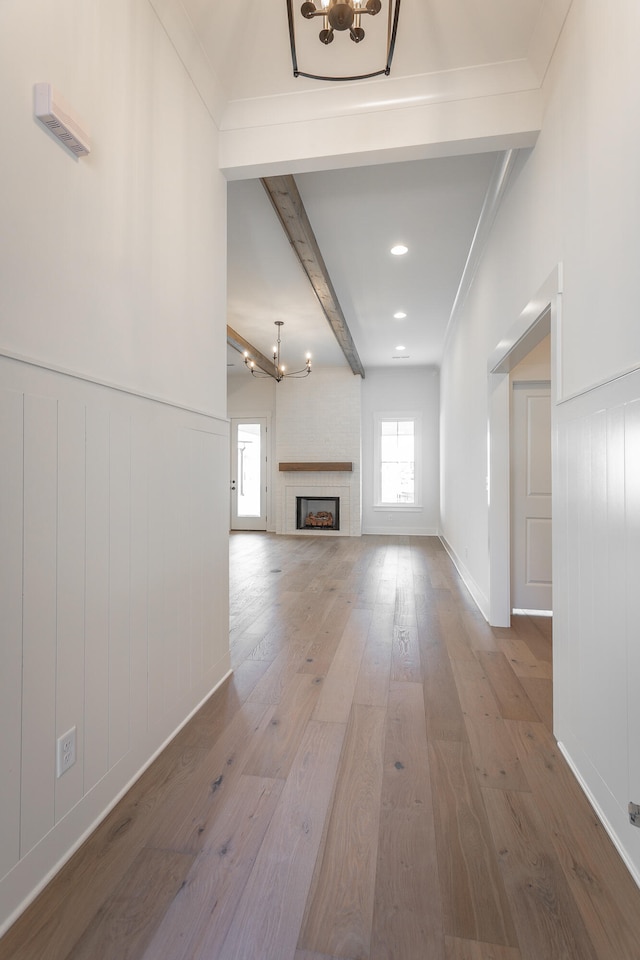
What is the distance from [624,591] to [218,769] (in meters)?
1.52

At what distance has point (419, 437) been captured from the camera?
8797 millimetres

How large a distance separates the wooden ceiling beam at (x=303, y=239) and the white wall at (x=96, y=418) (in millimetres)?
785

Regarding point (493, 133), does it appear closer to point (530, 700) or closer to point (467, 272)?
point (467, 272)

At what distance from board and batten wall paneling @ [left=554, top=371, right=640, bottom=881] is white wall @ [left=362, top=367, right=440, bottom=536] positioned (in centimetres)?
682

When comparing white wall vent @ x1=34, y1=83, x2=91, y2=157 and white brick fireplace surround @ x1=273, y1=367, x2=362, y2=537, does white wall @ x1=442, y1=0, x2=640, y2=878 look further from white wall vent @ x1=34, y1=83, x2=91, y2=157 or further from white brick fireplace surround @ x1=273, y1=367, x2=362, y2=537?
white brick fireplace surround @ x1=273, y1=367, x2=362, y2=537

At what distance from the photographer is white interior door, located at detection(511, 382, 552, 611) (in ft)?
12.5

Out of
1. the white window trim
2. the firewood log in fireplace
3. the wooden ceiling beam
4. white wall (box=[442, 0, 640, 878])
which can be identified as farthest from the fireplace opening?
white wall (box=[442, 0, 640, 878])

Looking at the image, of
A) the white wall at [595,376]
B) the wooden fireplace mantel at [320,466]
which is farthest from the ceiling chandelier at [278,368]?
the white wall at [595,376]

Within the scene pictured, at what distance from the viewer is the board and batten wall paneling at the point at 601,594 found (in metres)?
1.36

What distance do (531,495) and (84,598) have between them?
134 inches

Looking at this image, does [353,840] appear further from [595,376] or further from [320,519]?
[320,519]

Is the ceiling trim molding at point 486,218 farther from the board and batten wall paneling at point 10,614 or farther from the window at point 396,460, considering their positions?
the window at point 396,460

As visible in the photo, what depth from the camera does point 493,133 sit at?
2.29m

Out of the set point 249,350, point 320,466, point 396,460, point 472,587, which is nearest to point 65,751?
point 472,587
